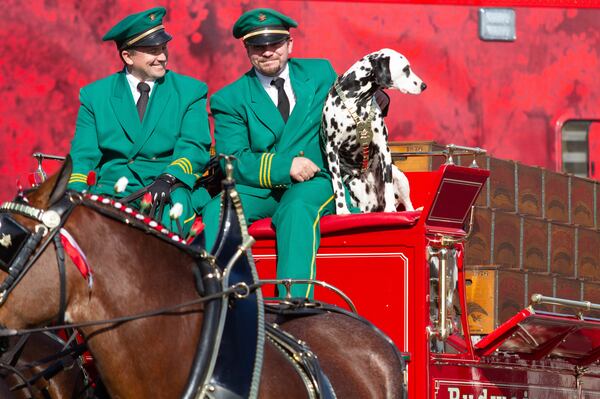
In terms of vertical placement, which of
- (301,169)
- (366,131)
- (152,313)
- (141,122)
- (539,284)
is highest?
(366,131)

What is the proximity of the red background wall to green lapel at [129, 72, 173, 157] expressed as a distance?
364 centimetres

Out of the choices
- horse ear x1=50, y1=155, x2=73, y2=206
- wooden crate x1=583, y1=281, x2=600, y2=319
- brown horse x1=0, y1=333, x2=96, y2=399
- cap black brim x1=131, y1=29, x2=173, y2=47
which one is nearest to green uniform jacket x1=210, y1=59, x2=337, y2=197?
cap black brim x1=131, y1=29, x2=173, y2=47

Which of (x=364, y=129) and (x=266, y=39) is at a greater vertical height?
(x=266, y=39)

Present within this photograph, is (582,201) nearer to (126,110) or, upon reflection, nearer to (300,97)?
(300,97)

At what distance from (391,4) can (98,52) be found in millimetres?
2308

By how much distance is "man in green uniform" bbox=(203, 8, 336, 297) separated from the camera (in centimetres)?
495

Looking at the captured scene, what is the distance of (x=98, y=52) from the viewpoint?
861cm

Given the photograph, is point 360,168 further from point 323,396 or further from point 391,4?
point 391,4

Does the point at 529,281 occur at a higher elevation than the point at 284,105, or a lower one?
lower

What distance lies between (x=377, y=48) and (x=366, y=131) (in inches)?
141

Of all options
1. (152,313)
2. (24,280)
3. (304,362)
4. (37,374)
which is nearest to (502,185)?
(37,374)

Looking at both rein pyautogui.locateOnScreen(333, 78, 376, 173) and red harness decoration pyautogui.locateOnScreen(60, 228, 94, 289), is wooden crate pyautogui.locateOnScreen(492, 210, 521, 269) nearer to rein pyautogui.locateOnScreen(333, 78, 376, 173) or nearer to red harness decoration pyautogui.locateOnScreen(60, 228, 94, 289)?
rein pyautogui.locateOnScreen(333, 78, 376, 173)

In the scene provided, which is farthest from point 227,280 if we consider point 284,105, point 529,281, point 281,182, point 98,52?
point 98,52

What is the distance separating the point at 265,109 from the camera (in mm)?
5164
